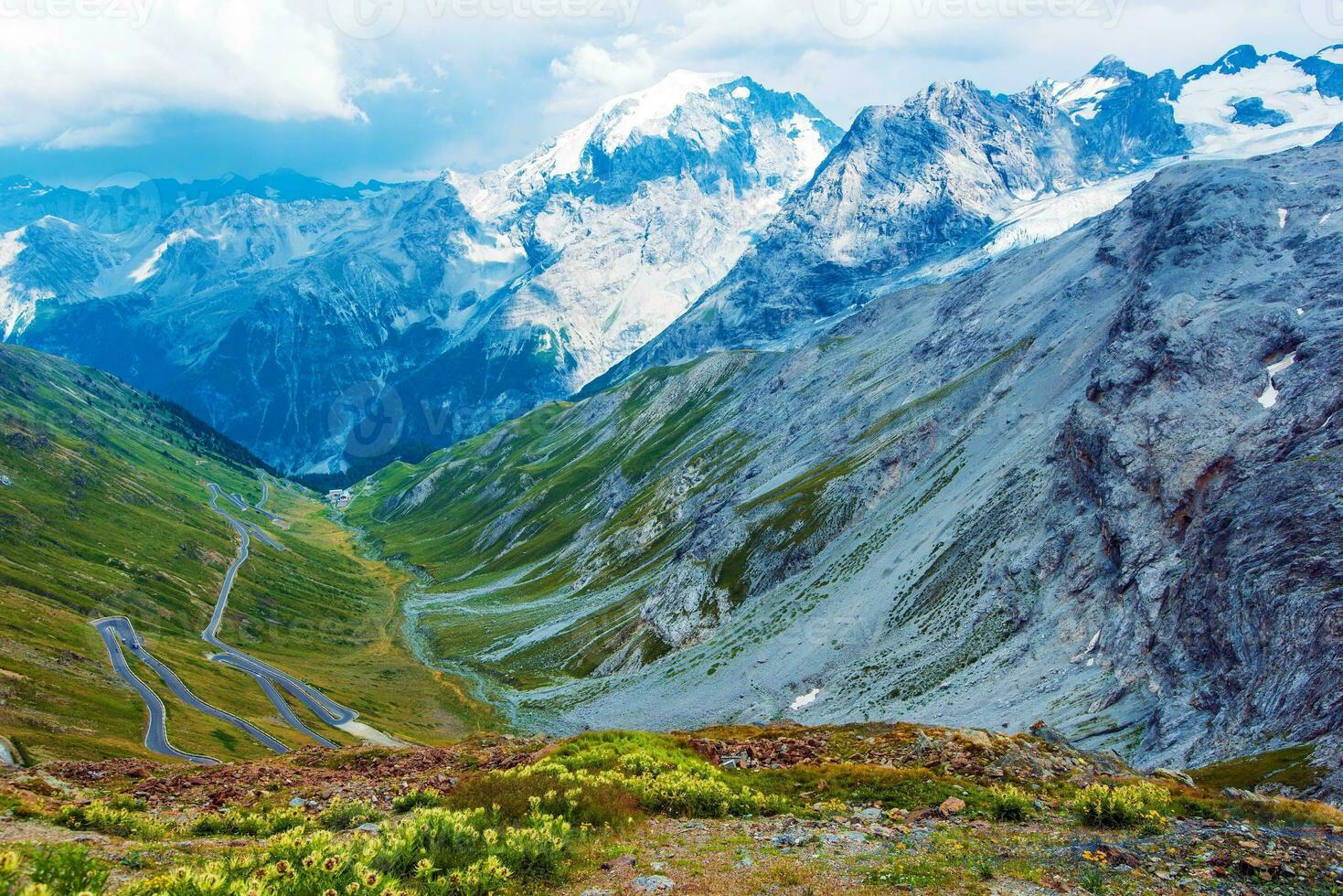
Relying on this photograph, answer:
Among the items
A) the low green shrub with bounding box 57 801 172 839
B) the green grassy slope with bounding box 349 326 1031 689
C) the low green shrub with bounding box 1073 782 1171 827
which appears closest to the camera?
the low green shrub with bounding box 57 801 172 839

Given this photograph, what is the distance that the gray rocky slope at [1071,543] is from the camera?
50906 millimetres

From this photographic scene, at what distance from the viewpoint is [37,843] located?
1648 cm

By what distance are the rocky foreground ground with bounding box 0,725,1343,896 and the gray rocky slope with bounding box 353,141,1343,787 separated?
21.8m

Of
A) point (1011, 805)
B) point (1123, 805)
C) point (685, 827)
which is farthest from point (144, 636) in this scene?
point (1123, 805)

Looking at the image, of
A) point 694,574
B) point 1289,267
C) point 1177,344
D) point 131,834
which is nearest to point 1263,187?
point 1289,267

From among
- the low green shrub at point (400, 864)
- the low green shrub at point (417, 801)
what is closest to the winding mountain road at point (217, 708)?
the low green shrub at point (417, 801)

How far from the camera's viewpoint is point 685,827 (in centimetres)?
2206

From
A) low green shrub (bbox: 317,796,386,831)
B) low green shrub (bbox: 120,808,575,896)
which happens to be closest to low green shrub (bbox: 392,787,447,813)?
low green shrub (bbox: 317,796,386,831)

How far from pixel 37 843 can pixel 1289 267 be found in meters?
124

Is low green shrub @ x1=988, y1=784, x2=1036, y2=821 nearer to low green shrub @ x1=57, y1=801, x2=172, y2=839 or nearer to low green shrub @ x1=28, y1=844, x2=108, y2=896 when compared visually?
low green shrub @ x1=28, y1=844, x2=108, y2=896

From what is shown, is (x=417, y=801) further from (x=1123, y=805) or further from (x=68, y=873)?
(x=1123, y=805)

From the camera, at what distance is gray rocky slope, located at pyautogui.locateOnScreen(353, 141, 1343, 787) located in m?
50.9

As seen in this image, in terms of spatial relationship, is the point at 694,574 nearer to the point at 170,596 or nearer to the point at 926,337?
the point at 926,337

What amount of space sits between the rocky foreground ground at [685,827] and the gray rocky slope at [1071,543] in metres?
21.8
